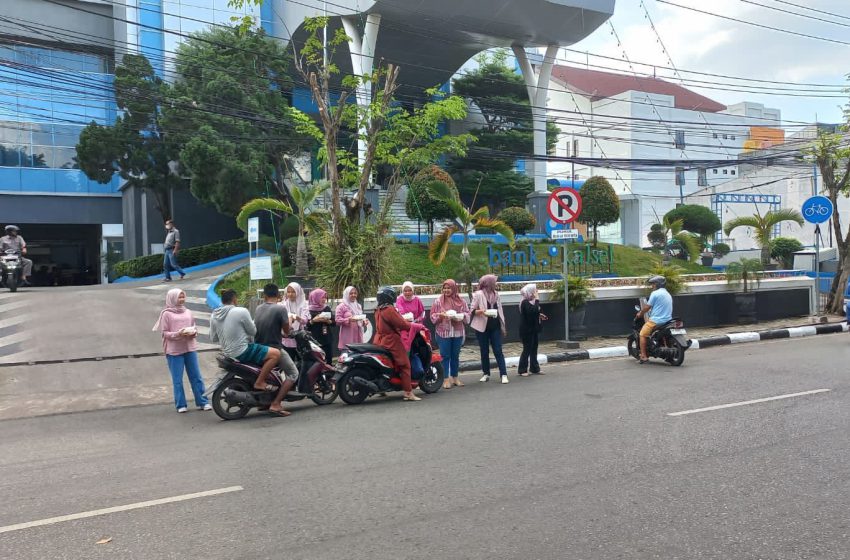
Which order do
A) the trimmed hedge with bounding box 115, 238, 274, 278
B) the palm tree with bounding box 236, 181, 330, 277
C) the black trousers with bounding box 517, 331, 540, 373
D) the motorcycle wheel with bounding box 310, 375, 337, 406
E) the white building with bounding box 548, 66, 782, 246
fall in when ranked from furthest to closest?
the white building with bounding box 548, 66, 782, 246
the trimmed hedge with bounding box 115, 238, 274, 278
the palm tree with bounding box 236, 181, 330, 277
the black trousers with bounding box 517, 331, 540, 373
the motorcycle wheel with bounding box 310, 375, 337, 406

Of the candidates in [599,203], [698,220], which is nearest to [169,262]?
[599,203]

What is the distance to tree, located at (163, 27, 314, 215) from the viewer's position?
23.4m

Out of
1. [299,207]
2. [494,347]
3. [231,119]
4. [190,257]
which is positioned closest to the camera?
[494,347]

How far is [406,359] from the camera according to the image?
8820 millimetres

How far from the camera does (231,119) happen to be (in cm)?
2383

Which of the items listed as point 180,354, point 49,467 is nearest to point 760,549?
point 49,467

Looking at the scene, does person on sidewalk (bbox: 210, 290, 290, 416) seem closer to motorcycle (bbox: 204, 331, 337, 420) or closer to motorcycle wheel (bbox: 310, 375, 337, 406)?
motorcycle (bbox: 204, 331, 337, 420)

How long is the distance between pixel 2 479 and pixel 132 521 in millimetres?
2077

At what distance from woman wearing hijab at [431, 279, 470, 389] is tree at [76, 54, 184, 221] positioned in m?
19.2

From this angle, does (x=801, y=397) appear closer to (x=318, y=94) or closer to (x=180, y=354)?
(x=180, y=354)

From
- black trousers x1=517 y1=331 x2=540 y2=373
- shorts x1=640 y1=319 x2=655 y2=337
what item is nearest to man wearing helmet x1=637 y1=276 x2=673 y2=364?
shorts x1=640 y1=319 x2=655 y2=337

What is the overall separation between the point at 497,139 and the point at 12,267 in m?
25.1

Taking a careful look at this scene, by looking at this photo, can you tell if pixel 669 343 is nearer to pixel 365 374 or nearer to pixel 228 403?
pixel 365 374

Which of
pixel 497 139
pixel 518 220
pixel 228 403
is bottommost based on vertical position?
pixel 228 403
